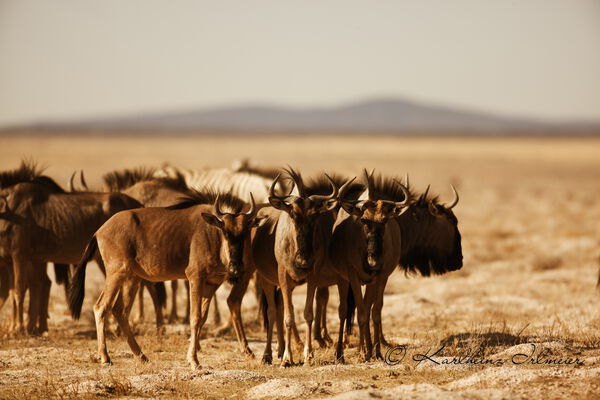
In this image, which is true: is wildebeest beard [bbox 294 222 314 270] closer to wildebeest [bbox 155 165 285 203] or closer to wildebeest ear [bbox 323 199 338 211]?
wildebeest ear [bbox 323 199 338 211]

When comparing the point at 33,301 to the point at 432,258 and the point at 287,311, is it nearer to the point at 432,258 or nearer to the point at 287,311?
the point at 287,311

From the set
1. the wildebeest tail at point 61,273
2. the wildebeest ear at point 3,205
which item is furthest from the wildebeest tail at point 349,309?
the wildebeest ear at point 3,205

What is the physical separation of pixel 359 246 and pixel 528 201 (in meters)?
30.7

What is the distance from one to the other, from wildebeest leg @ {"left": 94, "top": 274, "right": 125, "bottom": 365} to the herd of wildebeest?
0.01 metres

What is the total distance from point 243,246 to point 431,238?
3.79 meters

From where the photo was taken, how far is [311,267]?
34.2ft

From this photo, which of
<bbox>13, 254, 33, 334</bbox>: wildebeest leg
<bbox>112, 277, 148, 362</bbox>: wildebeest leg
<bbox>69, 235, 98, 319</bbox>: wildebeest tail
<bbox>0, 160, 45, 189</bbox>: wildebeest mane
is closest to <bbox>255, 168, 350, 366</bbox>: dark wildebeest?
<bbox>112, 277, 148, 362</bbox>: wildebeest leg

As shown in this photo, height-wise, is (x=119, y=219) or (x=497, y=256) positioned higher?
(x=119, y=219)

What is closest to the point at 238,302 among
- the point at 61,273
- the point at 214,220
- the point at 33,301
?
the point at 214,220

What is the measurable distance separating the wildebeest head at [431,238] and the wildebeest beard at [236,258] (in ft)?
11.1

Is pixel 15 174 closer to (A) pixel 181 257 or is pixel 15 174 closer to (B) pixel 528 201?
(A) pixel 181 257

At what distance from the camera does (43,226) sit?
1294 cm

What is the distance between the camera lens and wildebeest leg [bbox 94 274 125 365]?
10922mm

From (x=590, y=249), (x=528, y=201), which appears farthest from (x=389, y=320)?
(x=528, y=201)
